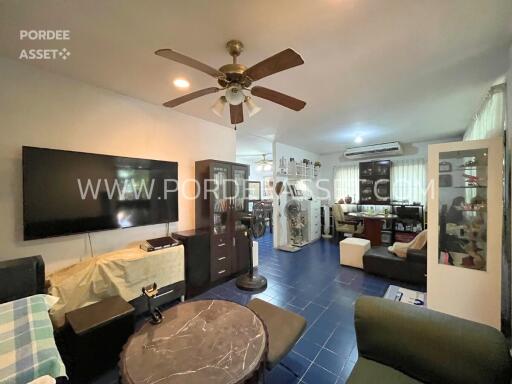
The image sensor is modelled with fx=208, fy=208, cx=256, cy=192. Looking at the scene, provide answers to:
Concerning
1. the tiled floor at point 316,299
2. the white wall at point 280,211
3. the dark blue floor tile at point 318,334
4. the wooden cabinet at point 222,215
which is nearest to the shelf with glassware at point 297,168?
the white wall at point 280,211

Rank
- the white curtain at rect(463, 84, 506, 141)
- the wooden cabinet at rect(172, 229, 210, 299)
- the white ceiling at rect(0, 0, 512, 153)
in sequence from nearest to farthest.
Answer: the white ceiling at rect(0, 0, 512, 153), the white curtain at rect(463, 84, 506, 141), the wooden cabinet at rect(172, 229, 210, 299)

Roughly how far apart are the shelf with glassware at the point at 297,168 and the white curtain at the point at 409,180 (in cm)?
202

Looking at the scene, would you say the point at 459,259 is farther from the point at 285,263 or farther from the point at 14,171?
the point at 14,171

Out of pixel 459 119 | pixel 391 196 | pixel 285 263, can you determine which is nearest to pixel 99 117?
pixel 285 263

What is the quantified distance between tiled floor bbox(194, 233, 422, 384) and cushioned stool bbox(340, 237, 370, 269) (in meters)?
0.13

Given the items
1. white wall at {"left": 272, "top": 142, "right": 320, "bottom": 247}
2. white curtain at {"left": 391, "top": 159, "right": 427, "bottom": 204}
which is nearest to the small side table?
white wall at {"left": 272, "top": 142, "right": 320, "bottom": 247}

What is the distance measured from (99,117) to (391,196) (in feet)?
20.3

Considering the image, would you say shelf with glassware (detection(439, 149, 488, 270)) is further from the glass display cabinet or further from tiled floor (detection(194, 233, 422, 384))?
tiled floor (detection(194, 233, 422, 384))

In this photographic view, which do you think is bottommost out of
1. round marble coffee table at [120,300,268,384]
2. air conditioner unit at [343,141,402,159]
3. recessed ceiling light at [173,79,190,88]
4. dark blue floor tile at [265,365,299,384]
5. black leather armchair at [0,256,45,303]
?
dark blue floor tile at [265,365,299,384]

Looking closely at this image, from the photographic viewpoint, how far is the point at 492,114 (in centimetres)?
231

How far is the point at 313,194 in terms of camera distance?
6.30m

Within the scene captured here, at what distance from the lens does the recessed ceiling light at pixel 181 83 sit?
2.08 metres

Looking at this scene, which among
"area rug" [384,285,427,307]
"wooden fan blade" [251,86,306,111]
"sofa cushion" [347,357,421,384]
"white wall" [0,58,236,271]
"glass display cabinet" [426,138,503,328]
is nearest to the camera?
"sofa cushion" [347,357,421,384]

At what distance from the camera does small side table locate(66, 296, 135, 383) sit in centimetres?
153
